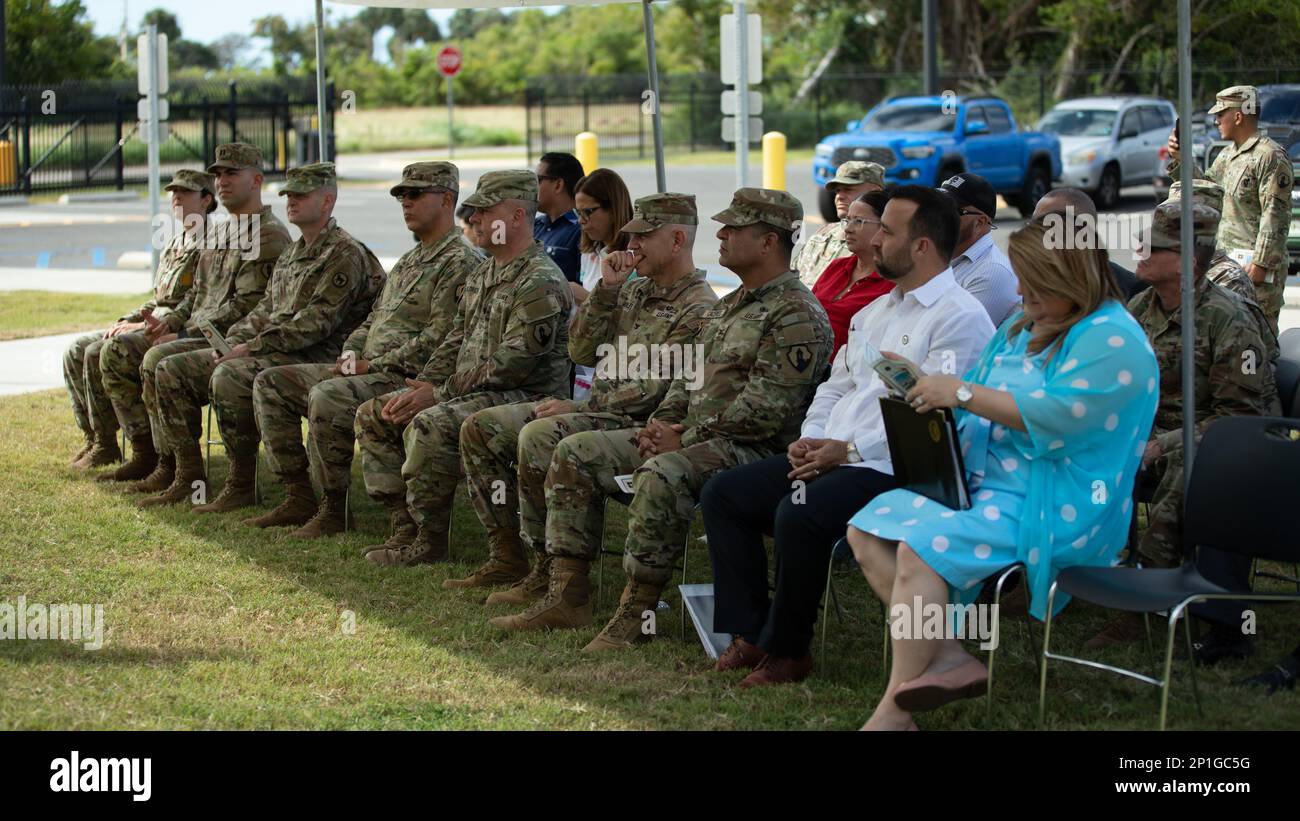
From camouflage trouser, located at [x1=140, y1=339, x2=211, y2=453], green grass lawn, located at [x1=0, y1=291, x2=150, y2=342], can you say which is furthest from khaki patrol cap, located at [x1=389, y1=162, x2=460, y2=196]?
green grass lawn, located at [x1=0, y1=291, x2=150, y2=342]

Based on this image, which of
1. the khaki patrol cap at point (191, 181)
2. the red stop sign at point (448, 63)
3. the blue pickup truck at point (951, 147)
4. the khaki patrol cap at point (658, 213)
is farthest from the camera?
the red stop sign at point (448, 63)

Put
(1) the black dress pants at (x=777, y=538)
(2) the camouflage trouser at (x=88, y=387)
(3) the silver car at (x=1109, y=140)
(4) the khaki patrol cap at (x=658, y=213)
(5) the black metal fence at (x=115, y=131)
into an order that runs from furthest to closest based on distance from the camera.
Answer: (5) the black metal fence at (x=115, y=131), (3) the silver car at (x=1109, y=140), (2) the camouflage trouser at (x=88, y=387), (4) the khaki patrol cap at (x=658, y=213), (1) the black dress pants at (x=777, y=538)

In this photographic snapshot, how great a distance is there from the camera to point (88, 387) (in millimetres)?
8656

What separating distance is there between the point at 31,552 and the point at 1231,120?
22.0ft

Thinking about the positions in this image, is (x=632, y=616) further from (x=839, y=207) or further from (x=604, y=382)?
(x=839, y=207)

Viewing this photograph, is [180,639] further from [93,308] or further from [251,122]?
[251,122]

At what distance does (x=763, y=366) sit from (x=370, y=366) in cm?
241

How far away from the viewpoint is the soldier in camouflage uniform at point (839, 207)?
7.31 metres

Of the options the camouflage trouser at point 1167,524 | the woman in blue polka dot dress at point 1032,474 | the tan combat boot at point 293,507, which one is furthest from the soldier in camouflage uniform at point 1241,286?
the tan combat boot at point 293,507

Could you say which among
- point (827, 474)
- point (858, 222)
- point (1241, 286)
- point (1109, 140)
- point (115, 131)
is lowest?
point (827, 474)

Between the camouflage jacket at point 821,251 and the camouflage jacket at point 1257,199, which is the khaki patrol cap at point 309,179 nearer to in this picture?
the camouflage jacket at point 821,251

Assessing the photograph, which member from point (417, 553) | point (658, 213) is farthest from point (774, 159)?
point (658, 213)

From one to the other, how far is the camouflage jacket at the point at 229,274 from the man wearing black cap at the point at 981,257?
3550mm

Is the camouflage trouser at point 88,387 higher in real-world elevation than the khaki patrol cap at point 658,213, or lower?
lower
